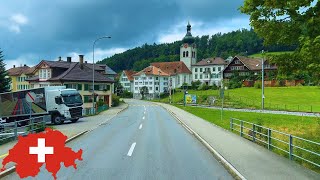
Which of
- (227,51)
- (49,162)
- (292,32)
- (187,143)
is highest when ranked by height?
(227,51)

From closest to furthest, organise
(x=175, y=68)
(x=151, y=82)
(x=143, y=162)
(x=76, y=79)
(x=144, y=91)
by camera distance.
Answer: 1. (x=143, y=162)
2. (x=76, y=79)
3. (x=144, y=91)
4. (x=151, y=82)
5. (x=175, y=68)

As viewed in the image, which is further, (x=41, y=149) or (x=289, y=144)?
(x=289, y=144)

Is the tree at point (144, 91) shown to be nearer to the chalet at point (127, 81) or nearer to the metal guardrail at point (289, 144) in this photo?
the chalet at point (127, 81)

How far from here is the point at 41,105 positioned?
3628cm

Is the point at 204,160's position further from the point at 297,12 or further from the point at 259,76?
the point at 259,76

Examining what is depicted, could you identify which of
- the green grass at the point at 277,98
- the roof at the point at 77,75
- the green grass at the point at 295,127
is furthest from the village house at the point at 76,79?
the green grass at the point at 295,127

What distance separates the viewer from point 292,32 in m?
15.6

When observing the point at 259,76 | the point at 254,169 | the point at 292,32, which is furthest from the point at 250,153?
the point at 259,76

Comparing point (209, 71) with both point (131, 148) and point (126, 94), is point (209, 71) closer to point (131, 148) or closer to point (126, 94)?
point (126, 94)

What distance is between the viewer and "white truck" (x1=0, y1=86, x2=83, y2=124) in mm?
36219

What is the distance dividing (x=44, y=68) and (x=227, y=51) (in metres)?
131

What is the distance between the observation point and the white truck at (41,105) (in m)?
36.2

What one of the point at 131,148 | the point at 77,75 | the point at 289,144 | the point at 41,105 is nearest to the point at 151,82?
the point at 77,75

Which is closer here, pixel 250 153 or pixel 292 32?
pixel 250 153
